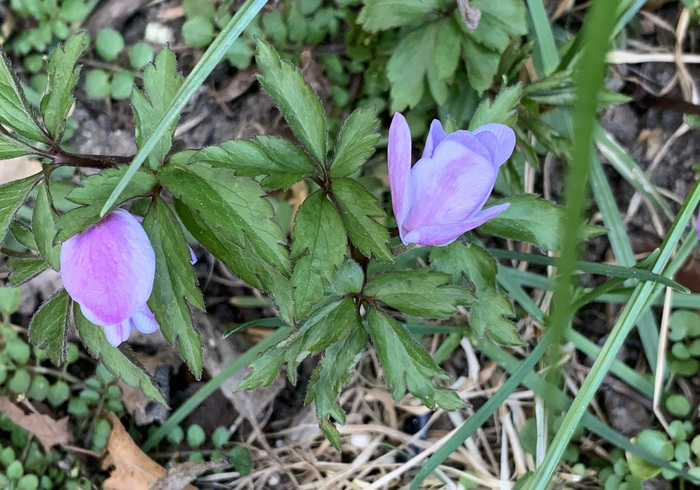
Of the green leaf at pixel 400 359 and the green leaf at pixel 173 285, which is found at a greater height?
the green leaf at pixel 173 285

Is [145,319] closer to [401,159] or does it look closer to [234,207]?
[234,207]

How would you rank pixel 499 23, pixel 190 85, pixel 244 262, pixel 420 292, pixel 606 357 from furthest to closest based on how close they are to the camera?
pixel 499 23 → pixel 606 357 → pixel 420 292 → pixel 244 262 → pixel 190 85

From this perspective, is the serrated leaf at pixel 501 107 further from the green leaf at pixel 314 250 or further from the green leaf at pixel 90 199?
the green leaf at pixel 90 199

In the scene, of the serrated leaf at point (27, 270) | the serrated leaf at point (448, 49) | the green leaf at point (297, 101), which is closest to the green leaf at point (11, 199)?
the serrated leaf at point (27, 270)

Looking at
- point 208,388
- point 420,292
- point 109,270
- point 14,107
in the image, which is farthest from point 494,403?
point 14,107

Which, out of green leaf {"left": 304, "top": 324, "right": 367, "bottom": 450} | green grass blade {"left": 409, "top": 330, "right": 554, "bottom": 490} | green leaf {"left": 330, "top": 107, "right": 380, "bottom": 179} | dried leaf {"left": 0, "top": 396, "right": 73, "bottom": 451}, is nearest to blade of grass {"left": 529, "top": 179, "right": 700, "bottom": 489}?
green grass blade {"left": 409, "top": 330, "right": 554, "bottom": 490}

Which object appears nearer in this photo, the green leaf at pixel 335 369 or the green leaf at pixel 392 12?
the green leaf at pixel 335 369

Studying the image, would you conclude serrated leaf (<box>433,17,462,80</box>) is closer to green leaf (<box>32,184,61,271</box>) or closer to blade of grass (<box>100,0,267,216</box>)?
blade of grass (<box>100,0,267,216</box>)

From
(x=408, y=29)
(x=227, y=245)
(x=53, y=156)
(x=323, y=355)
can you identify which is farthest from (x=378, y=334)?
(x=408, y=29)

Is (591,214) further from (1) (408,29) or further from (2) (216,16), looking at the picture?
(2) (216,16)
